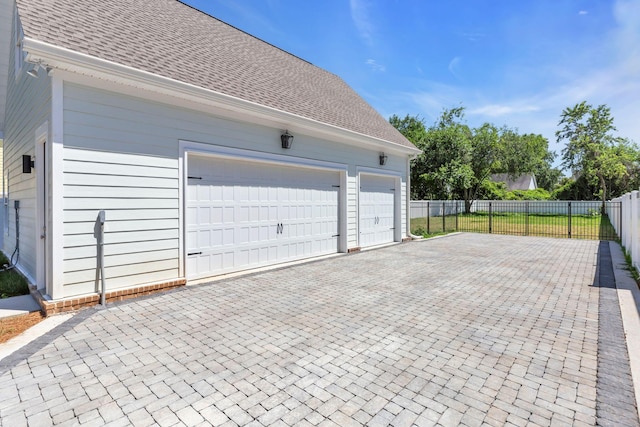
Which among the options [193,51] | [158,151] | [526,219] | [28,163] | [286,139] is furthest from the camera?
[526,219]

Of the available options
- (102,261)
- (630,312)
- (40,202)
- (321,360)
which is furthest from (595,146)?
(40,202)

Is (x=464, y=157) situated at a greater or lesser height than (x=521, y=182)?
lesser

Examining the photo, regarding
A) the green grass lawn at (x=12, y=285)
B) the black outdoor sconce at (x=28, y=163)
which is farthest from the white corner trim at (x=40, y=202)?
the green grass lawn at (x=12, y=285)

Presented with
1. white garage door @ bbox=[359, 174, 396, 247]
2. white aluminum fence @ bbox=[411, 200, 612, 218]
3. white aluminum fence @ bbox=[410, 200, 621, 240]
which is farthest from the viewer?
white aluminum fence @ bbox=[411, 200, 612, 218]

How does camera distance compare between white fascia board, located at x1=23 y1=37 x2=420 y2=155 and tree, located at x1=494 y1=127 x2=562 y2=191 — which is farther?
tree, located at x1=494 y1=127 x2=562 y2=191

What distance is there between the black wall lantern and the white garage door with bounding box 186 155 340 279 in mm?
503

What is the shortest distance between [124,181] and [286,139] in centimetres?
345

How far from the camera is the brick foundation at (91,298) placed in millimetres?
4215

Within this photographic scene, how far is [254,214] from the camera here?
685 centimetres

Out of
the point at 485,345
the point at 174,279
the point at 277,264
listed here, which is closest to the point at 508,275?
the point at 485,345

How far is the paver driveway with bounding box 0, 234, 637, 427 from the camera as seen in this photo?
2260 millimetres

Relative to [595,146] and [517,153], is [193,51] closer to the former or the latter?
[517,153]

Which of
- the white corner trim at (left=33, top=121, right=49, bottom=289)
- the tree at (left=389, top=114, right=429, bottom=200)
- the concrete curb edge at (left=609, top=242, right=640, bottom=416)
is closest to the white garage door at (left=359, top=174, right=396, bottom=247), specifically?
the concrete curb edge at (left=609, top=242, right=640, bottom=416)

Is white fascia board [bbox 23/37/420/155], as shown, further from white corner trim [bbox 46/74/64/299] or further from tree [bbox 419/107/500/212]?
tree [bbox 419/107/500/212]
